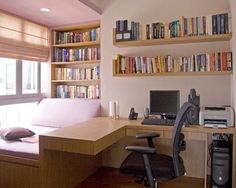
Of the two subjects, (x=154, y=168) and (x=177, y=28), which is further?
(x=177, y=28)

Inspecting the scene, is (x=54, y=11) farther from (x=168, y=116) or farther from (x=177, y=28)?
(x=168, y=116)

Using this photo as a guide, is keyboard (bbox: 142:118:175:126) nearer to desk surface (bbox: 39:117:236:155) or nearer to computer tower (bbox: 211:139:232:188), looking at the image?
desk surface (bbox: 39:117:236:155)

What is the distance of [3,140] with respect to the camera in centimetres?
264

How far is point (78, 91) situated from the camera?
3766 mm

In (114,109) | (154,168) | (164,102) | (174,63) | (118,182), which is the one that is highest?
(174,63)

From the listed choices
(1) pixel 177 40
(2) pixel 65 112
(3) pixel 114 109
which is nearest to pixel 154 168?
(3) pixel 114 109

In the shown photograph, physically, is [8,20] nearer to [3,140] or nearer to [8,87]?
[8,87]

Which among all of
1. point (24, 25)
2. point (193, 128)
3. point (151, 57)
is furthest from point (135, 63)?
point (24, 25)

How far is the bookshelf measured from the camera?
362 centimetres

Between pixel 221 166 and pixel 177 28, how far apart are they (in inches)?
65.9

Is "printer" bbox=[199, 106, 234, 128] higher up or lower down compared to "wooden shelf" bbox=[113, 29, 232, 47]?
lower down

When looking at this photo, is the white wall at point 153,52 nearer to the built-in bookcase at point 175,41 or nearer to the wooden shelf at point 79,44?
the built-in bookcase at point 175,41

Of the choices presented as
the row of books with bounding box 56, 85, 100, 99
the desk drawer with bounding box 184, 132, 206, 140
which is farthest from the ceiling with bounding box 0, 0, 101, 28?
the desk drawer with bounding box 184, 132, 206, 140

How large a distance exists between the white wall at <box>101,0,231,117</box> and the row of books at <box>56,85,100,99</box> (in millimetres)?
265
